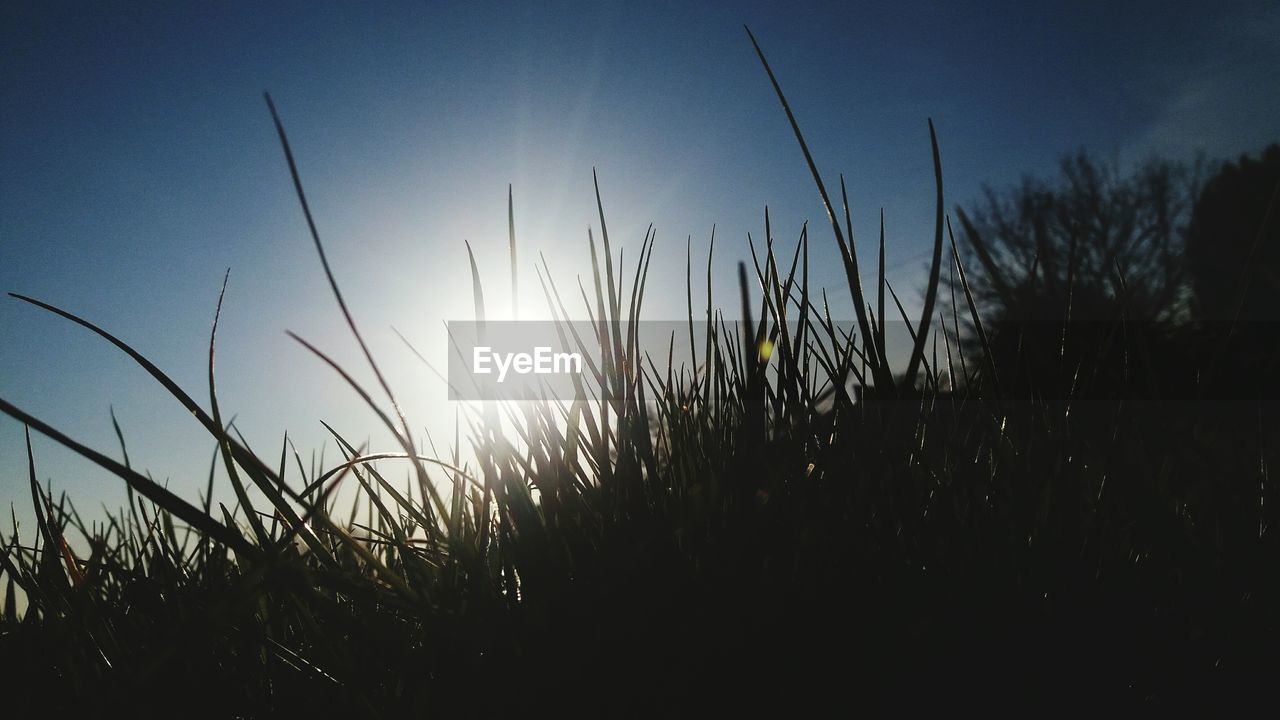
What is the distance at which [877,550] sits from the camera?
419mm

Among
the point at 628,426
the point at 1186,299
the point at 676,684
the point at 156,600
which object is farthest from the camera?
the point at 1186,299

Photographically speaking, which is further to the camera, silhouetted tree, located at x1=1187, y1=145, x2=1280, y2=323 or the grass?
silhouetted tree, located at x1=1187, y1=145, x2=1280, y2=323

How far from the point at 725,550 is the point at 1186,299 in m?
12.6

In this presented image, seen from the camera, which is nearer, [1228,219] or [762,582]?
[762,582]

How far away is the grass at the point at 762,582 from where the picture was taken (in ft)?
1.16

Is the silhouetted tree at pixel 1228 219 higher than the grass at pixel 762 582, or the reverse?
the silhouetted tree at pixel 1228 219

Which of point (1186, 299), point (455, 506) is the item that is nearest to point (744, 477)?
point (455, 506)

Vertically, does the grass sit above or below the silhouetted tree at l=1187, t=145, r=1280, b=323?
below

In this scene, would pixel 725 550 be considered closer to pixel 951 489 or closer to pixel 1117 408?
pixel 951 489

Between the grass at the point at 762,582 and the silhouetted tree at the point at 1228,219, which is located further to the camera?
the silhouetted tree at the point at 1228,219

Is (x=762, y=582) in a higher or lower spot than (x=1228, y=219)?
lower

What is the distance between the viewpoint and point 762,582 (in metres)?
0.38

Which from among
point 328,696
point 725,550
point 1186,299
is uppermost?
point 1186,299

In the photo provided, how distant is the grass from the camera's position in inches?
13.9
